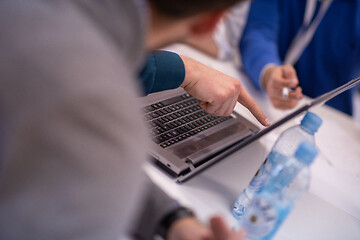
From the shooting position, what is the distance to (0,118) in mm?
302

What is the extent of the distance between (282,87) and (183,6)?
0.92m

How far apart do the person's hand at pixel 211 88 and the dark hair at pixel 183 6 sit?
0.40 metres

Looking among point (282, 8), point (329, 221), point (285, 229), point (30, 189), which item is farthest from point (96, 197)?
point (282, 8)

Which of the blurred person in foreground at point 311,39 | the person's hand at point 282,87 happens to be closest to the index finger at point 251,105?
the person's hand at point 282,87

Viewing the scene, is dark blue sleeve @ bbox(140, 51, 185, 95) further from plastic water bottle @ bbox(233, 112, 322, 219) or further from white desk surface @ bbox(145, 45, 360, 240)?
plastic water bottle @ bbox(233, 112, 322, 219)

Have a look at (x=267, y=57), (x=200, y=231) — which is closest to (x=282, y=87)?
(x=267, y=57)

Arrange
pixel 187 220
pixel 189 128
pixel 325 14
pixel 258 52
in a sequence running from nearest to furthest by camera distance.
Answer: pixel 187 220
pixel 189 128
pixel 258 52
pixel 325 14

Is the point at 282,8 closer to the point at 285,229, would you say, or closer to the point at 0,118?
the point at 285,229

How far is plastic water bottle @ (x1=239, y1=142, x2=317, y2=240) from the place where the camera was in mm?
579

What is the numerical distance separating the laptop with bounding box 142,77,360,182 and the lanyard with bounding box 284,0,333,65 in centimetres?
86

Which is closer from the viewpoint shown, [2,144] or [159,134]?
[2,144]

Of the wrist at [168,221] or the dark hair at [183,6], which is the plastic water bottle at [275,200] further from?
the dark hair at [183,6]

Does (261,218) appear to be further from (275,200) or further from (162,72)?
(162,72)

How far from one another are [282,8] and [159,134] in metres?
1.27
